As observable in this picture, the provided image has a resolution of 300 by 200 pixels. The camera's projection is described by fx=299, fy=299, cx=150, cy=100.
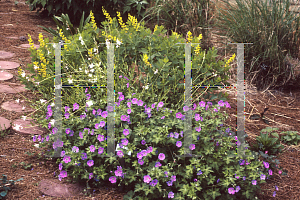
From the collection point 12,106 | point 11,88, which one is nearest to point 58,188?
point 12,106

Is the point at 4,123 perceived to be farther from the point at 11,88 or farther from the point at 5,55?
the point at 5,55

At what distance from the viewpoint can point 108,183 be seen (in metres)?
2.04

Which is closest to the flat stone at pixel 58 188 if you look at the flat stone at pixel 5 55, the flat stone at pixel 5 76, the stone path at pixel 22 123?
the stone path at pixel 22 123

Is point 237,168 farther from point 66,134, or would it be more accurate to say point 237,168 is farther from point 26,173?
point 26,173

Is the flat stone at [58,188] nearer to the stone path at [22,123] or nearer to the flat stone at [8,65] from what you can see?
the stone path at [22,123]

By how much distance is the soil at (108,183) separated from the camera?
1.96m

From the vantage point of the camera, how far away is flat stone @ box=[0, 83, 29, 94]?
2.96 meters

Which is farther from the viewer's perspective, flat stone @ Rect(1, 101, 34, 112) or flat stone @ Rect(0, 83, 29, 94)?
flat stone @ Rect(0, 83, 29, 94)

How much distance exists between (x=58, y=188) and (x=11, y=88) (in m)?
1.51

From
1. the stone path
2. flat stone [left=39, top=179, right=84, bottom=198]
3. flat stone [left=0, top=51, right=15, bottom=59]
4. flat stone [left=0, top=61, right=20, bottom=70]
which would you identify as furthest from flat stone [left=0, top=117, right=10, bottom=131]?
flat stone [left=0, top=51, right=15, bottom=59]

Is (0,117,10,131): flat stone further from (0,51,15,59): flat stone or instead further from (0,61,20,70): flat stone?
(0,51,15,59): flat stone

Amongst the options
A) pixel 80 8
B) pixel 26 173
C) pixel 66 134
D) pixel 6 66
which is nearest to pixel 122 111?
pixel 66 134

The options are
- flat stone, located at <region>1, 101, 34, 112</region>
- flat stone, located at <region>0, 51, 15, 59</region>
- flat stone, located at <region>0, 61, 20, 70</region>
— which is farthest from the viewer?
flat stone, located at <region>0, 51, 15, 59</region>

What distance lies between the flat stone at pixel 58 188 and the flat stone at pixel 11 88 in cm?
128
